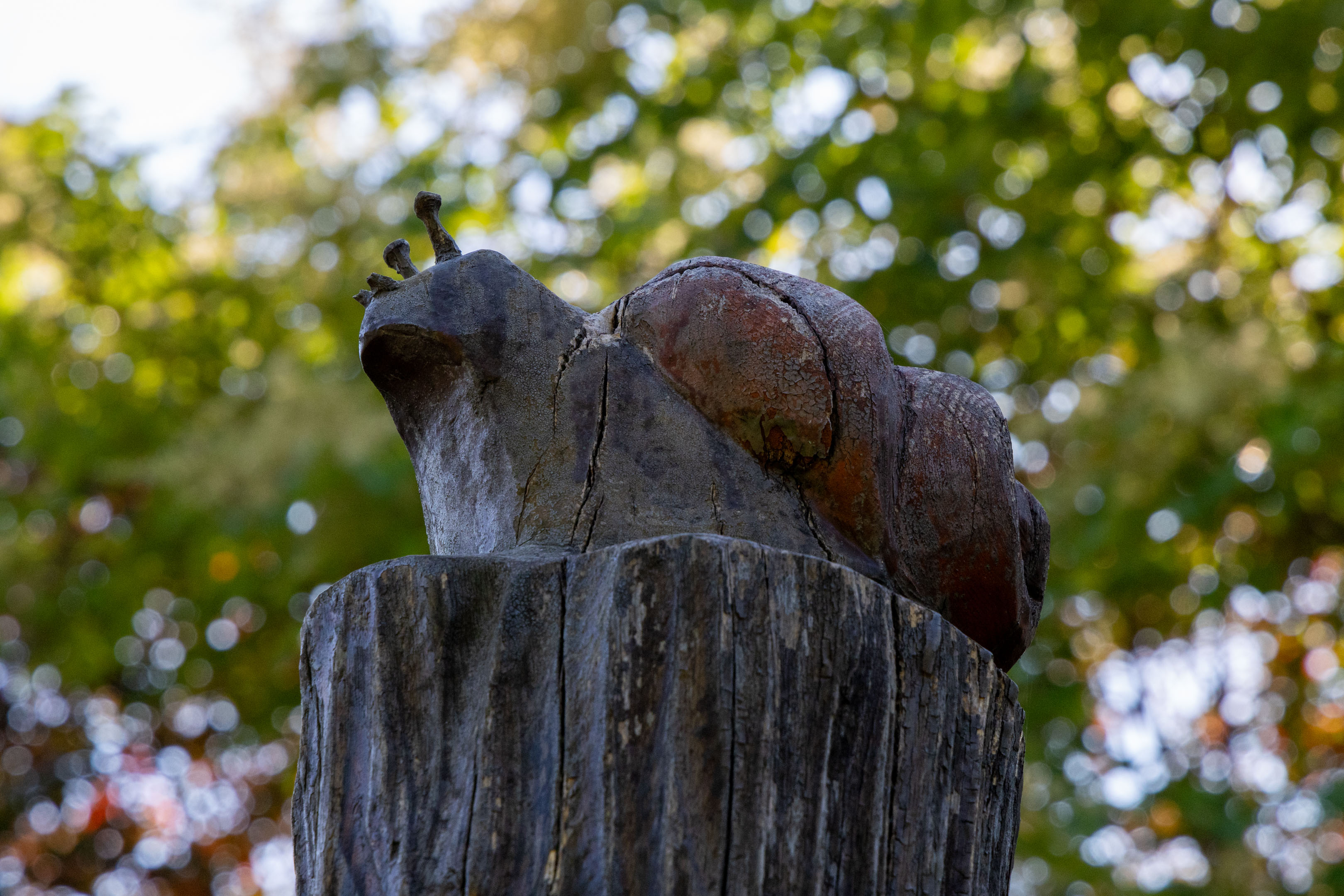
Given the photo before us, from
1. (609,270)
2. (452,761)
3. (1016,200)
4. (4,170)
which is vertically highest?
(4,170)

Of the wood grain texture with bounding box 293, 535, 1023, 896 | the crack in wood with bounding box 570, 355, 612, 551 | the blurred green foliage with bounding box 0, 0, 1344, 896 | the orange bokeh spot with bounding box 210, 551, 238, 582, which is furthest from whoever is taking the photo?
the orange bokeh spot with bounding box 210, 551, 238, 582

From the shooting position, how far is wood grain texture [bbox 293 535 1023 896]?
1.05 m

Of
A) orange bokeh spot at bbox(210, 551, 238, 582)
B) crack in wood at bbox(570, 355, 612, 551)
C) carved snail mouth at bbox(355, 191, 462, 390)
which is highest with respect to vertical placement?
carved snail mouth at bbox(355, 191, 462, 390)

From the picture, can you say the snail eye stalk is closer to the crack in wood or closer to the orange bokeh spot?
the crack in wood

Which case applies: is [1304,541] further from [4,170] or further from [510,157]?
[4,170]

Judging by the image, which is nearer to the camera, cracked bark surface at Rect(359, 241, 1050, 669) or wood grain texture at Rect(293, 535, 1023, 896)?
wood grain texture at Rect(293, 535, 1023, 896)

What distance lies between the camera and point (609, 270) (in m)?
4.32

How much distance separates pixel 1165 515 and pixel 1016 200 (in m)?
1.11

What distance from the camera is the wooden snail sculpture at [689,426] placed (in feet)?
4.18

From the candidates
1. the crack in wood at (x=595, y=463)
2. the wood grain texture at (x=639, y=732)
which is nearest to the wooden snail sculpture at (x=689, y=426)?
the crack in wood at (x=595, y=463)

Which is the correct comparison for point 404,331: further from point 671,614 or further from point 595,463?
point 671,614

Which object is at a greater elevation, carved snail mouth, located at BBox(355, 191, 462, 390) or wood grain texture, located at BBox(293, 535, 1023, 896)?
carved snail mouth, located at BBox(355, 191, 462, 390)

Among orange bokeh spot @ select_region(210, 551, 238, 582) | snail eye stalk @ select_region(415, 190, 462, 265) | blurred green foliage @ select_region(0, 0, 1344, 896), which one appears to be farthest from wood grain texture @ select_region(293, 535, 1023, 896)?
orange bokeh spot @ select_region(210, 551, 238, 582)

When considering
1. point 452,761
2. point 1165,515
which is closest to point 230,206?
point 1165,515
